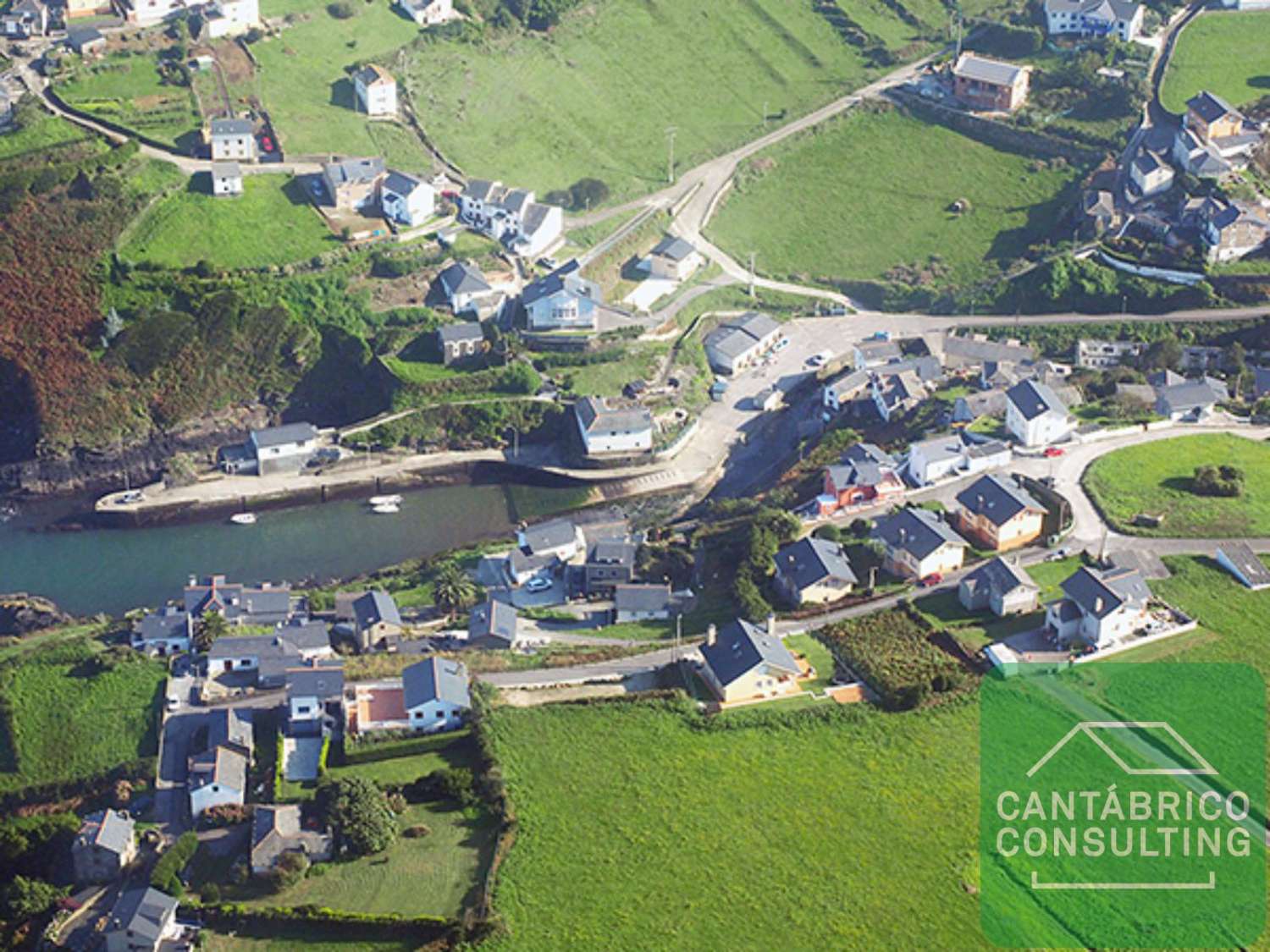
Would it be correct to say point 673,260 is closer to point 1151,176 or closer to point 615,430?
point 615,430

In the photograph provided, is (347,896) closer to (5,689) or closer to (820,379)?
(5,689)

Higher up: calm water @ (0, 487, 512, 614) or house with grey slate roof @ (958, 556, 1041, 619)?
house with grey slate roof @ (958, 556, 1041, 619)

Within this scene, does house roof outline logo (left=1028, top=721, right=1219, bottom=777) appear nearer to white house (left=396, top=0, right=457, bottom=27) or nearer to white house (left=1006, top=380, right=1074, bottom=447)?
white house (left=1006, top=380, right=1074, bottom=447)

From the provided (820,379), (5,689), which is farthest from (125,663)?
(820,379)

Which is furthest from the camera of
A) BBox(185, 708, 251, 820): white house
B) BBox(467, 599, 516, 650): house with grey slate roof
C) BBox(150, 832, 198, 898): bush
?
BBox(467, 599, 516, 650): house with grey slate roof

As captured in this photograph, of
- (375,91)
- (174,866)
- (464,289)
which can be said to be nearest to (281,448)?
(464,289)

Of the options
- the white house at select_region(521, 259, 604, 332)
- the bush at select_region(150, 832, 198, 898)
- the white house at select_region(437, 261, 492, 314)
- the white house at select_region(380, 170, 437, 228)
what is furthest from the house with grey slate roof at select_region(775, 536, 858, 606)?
the white house at select_region(380, 170, 437, 228)

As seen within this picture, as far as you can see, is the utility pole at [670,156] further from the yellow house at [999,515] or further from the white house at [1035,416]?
the yellow house at [999,515]

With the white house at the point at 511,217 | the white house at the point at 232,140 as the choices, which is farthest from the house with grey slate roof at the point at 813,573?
the white house at the point at 232,140
